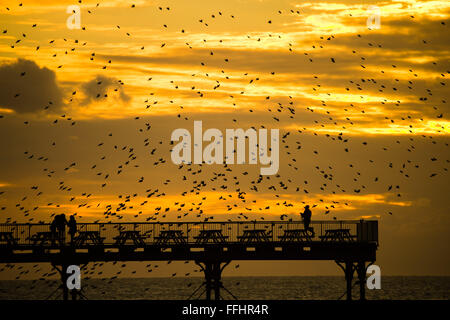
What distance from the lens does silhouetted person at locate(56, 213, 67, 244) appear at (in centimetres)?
5675

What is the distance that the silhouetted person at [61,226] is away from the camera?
186ft

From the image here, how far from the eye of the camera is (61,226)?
5678 centimetres

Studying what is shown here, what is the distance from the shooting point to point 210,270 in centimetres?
5772

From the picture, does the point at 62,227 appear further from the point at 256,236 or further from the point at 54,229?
the point at 256,236

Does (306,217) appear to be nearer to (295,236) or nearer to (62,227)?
(295,236)

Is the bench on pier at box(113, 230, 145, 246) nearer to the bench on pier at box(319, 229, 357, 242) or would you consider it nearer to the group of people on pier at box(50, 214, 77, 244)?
the group of people on pier at box(50, 214, 77, 244)

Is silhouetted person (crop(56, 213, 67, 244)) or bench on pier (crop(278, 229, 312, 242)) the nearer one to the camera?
bench on pier (crop(278, 229, 312, 242))

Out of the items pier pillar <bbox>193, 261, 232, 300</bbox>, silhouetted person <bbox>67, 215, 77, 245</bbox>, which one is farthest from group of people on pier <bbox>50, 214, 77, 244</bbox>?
pier pillar <bbox>193, 261, 232, 300</bbox>

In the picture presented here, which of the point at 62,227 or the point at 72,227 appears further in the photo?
the point at 62,227

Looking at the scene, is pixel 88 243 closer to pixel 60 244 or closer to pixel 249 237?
pixel 60 244

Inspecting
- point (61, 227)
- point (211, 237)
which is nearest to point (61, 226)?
point (61, 227)

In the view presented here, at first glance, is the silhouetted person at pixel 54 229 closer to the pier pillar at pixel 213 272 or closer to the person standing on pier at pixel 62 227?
the person standing on pier at pixel 62 227

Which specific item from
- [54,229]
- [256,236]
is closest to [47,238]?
[54,229]
